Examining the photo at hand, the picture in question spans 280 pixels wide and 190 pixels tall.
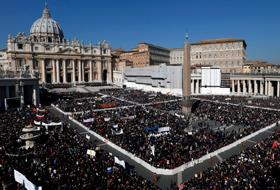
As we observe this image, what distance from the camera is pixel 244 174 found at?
16734mm

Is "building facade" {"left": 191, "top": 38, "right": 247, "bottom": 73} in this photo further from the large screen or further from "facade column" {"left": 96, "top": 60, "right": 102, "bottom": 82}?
the large screen

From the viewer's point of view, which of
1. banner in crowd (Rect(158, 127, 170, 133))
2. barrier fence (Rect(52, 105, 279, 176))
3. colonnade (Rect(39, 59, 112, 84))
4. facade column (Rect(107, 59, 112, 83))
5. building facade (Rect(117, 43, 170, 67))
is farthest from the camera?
building facade (Rect(117, 43, 170, 67))

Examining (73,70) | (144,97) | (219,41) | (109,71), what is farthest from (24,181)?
(219,41)

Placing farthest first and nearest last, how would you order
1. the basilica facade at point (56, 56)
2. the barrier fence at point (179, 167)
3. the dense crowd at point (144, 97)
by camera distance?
the basilica facade at point (56, 56) → the dense crowd at point (144, 97) → the barrier fence at point (179, 167)

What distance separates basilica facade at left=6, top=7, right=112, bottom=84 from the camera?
84.0 meters

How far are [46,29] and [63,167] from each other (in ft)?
334

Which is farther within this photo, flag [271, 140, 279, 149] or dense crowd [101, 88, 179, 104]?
dense crowd [101, 88, 179, 104]

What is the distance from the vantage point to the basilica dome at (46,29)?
354 feet

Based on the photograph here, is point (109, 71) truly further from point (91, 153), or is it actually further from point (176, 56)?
point (91, 153)

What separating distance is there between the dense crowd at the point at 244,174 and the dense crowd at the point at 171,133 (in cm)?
371

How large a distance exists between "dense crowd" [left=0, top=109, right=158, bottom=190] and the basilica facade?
59.4m

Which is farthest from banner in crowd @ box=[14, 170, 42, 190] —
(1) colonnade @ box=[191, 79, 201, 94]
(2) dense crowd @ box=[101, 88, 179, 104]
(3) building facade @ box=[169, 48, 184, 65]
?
(3) building facade @ box=[169, 48, 184, 65]

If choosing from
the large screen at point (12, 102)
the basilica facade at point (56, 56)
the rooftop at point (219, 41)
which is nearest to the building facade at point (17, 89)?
the large screen at point (12, 102)

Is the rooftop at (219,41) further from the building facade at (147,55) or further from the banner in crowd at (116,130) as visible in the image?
the banner in crowd at (116,130)
